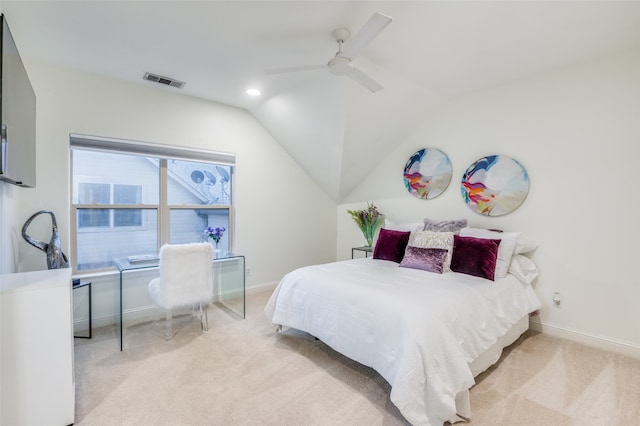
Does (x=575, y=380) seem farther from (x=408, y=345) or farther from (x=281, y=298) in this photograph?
(x=281, y=298)

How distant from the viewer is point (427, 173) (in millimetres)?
3881

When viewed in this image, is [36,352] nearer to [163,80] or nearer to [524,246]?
[163,80]

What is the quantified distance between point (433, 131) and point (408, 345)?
9.83 ft

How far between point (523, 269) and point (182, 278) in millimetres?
3300

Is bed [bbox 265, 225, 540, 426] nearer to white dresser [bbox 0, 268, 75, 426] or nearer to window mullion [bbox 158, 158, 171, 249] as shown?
white dresser [bbox 0, 268, 75, 426]

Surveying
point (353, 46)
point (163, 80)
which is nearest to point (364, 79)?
point (353, 46)

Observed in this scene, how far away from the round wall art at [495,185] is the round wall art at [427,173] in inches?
10.5

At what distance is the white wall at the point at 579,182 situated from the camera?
2529mm

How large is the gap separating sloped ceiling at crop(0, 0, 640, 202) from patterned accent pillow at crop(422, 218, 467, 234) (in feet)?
4.54

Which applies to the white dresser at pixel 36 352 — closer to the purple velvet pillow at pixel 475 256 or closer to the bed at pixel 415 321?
the bed at pixel 415 321

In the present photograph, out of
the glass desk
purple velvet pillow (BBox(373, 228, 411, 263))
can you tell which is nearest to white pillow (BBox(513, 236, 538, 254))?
purple velvet pillow (BBox(373, 228, 411, 263))

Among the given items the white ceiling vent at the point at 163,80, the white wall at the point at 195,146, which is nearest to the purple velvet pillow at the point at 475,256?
the white wall at the point at 195,146

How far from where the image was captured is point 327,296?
2.38 m

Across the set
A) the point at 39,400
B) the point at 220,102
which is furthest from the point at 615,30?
the point at 39,400
